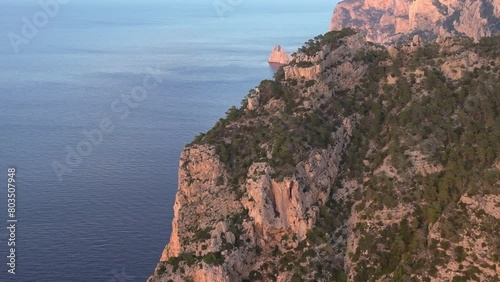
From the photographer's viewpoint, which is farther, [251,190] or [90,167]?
[90,167]

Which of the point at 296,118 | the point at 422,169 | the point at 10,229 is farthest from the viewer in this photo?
the point at 10,229

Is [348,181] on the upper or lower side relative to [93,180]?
upper

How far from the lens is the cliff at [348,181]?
6009 cm

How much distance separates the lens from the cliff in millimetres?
60094

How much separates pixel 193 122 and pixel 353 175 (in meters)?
99.0

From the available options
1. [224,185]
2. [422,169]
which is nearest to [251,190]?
[224,185]

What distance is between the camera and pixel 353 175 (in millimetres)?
69500

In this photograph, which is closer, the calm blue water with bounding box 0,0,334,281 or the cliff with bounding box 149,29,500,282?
the cliff with bounding box 149,29,500,282

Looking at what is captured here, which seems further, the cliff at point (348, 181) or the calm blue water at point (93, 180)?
the calm blue water at point (93, 180)

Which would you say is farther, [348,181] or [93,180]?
[93,180]

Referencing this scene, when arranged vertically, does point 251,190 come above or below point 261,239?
above

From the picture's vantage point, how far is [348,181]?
6912 centimetres

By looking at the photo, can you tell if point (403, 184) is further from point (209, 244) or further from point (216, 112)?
point (216, 112)

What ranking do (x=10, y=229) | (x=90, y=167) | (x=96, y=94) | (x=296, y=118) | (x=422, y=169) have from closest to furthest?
(x=422, y=169) < (x=296, y=118) < (x=10, y=229) < (x=90, y=167) < (x=96, y=94)
